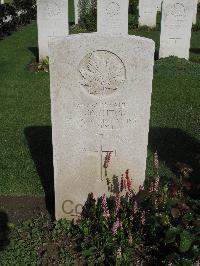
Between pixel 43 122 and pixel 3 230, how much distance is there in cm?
338

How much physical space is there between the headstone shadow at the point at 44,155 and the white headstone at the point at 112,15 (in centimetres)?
557

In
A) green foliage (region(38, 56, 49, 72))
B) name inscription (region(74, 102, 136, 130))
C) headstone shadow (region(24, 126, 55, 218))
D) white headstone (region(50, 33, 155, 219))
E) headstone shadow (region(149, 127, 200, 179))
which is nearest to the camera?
white headstone (region(50, 33, 155, 219))

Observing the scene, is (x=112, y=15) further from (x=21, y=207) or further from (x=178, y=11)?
(x=21, y=207)

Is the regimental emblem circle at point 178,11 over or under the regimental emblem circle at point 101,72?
over

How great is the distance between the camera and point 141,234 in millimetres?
4059

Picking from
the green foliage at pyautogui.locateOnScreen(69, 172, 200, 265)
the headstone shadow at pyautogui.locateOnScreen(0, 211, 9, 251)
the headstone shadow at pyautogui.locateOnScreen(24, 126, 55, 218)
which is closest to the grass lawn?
the headstone shadow at pyautogui.locateOnScreen(24, 126, 55, 218)

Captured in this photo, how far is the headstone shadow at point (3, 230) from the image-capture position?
416 centimetres

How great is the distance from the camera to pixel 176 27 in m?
11.3

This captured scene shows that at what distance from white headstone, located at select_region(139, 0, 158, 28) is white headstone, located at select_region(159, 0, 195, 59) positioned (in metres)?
6.65

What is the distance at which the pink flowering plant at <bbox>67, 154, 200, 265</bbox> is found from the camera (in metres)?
3.68

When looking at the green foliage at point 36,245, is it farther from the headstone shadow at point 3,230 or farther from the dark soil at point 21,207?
the dark soil at point 21,207

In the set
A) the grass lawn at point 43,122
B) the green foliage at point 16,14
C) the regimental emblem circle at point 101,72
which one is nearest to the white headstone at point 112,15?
the grass lawn at point 43,122

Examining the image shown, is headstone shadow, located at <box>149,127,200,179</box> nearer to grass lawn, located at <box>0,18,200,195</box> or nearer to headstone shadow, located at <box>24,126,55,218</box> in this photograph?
grass lawn, located at <box>0,18,200,195</box>

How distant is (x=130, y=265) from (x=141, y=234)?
400mm
